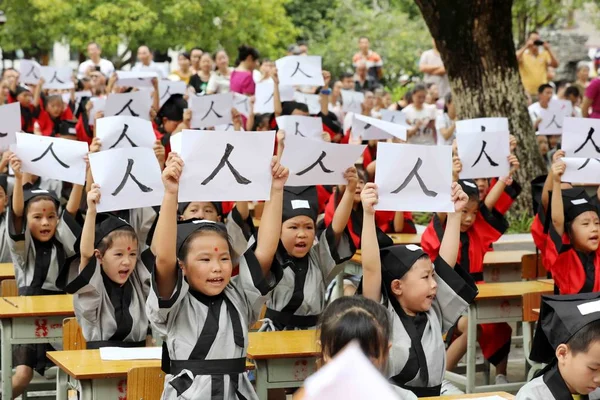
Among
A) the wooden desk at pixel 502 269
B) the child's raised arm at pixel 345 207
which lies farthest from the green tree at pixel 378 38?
the child's raised arm at pixel 345 207

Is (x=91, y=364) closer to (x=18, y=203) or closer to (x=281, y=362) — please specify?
(x=281, y=362)

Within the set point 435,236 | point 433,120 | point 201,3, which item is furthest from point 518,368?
point 201,3

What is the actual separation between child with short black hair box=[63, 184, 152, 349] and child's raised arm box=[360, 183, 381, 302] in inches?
60.0

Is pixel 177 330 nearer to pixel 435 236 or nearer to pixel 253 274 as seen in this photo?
pixel 253 274

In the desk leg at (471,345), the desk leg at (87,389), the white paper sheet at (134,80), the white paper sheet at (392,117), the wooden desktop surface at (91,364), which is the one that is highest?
the white paper sheet at (134,80)

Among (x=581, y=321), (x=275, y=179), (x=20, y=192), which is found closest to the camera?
(x=581, y=321)

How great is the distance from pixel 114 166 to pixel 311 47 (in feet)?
82.8

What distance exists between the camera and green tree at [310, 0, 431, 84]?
2898cm

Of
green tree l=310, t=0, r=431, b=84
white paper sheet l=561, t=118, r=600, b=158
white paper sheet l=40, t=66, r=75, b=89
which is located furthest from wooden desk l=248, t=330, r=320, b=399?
green tree l=310, t=0, r=431, b=84

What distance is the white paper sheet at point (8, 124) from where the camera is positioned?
8734 millimetres

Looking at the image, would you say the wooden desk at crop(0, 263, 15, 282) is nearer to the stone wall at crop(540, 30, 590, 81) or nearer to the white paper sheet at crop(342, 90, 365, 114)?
the white paper sheet at crop(342, 90, 365, 114)

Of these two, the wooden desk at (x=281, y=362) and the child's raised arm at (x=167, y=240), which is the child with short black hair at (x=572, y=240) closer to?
the wooden desk at (x=281, y=362)

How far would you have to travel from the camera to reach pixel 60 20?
A: 26.4 metres

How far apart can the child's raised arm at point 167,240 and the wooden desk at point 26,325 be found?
1.86 m
